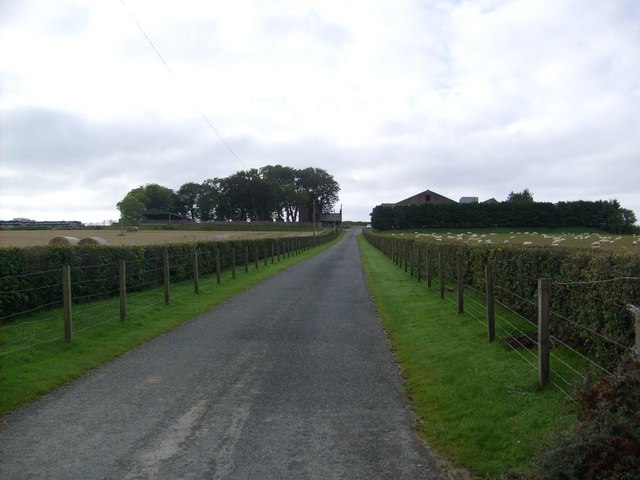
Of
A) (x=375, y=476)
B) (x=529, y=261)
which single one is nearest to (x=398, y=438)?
(x=375, y=476)

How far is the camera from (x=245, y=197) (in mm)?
131750

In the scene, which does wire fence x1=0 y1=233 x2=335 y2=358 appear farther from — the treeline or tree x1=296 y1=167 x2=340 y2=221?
tree x1=296 y1=167 x2=340 y2=221

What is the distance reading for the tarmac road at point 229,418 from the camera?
4.68 m

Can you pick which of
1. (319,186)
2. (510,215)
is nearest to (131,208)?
(319,186)

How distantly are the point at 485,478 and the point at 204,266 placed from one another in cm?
1963

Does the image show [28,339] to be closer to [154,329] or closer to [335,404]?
[154,329]

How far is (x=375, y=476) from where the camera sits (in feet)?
14.7

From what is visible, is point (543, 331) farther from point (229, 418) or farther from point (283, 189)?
point (283, 189)

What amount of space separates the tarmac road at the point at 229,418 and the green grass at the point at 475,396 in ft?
0.97

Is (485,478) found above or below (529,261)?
below

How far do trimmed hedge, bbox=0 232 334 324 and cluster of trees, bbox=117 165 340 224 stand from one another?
99.7 meters

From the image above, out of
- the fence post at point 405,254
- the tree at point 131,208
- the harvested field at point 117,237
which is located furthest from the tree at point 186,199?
the fence post at point 405,254

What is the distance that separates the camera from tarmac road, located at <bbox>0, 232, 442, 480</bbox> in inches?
184

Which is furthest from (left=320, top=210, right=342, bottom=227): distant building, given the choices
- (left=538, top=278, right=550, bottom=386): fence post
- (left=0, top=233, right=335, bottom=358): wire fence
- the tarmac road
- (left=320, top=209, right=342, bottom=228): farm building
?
(left=538, top=278, right=550, bottom=386): fence post
